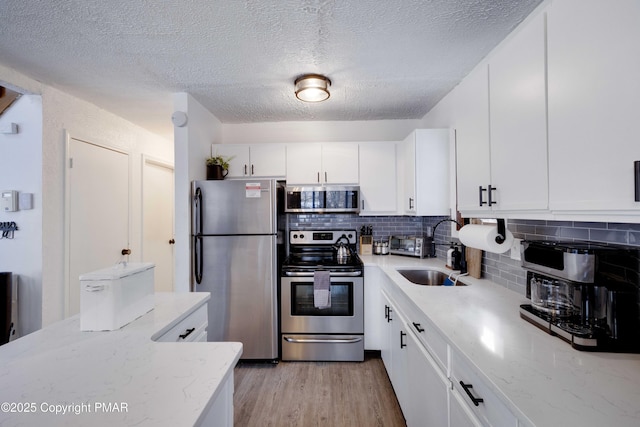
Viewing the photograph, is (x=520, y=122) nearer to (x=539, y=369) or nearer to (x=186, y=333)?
(x=539, y=369)

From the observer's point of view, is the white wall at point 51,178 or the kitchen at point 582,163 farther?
the white wall at point 51,178

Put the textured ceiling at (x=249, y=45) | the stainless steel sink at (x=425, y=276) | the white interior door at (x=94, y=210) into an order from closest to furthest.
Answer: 1. the textured ceiling at (x=249, y=45)
2. the stainless steel sink at (x=425, y=276)
3. the white interior door at (x=94, y=210)

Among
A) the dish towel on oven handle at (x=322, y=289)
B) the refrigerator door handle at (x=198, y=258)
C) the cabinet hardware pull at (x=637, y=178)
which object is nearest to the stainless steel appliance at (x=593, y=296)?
the cabinet hardware pull at (x=637, y=178)

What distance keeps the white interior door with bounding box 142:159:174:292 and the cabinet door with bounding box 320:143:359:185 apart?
7.36 ft

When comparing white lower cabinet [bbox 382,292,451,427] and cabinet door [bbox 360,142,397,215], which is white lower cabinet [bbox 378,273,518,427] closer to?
white lower cabinet [bbox 382,292,451,427]

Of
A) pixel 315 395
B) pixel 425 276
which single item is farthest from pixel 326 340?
pixel 425 276

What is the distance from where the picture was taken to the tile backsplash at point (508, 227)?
1.10m

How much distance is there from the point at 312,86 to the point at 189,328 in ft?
5.98

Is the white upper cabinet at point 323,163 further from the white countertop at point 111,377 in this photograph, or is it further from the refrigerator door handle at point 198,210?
the white countertop at point 111,377

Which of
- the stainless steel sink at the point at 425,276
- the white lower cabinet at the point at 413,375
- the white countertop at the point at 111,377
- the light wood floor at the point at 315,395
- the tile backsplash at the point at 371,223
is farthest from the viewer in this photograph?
the tile backsplash at the point at 371,223

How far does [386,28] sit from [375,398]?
2485 millimetres

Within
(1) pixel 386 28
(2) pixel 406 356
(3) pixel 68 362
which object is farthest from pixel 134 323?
(1) pixel 386 28

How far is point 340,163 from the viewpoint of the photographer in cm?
282

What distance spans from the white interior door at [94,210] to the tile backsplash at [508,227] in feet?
6.06
